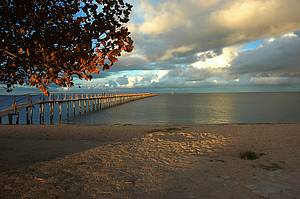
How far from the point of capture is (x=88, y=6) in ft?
14.4

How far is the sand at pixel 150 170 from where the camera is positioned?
552cm

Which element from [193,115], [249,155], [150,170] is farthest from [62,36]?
[193,115]

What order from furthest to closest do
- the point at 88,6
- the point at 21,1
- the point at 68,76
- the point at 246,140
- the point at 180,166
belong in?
1. the point at 246,140
2. the point at 180,166
3. the point at 68,76
4. the point at 88,6
5. the point at 21,1

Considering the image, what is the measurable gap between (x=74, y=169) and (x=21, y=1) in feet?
16.6

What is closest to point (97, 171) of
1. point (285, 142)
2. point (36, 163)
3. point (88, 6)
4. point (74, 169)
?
point (74, 169)

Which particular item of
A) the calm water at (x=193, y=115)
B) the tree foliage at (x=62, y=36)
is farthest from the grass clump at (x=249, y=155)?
the calm water at (x=193, y=115)

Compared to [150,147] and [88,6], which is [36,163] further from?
[88,6]

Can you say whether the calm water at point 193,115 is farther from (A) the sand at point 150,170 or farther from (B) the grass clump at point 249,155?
(B) the grass clump at point 249,155

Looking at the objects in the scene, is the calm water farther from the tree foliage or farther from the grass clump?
the tree foliage

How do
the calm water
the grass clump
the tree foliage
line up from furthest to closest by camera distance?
1. the calm water
2. the grass clump
3. the tree foliage

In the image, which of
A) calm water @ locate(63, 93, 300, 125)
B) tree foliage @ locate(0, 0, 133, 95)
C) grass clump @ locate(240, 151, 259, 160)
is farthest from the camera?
calm water @ locate(63, 93, 300, 125)

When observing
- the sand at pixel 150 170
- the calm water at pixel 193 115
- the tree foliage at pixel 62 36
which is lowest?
the calm water at pixel 193 115

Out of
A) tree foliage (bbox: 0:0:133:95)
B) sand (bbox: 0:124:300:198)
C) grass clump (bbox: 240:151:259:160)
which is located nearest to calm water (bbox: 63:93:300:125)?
sand (bbox: 0:124:300:198)

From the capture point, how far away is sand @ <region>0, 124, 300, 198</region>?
18.1 feet
